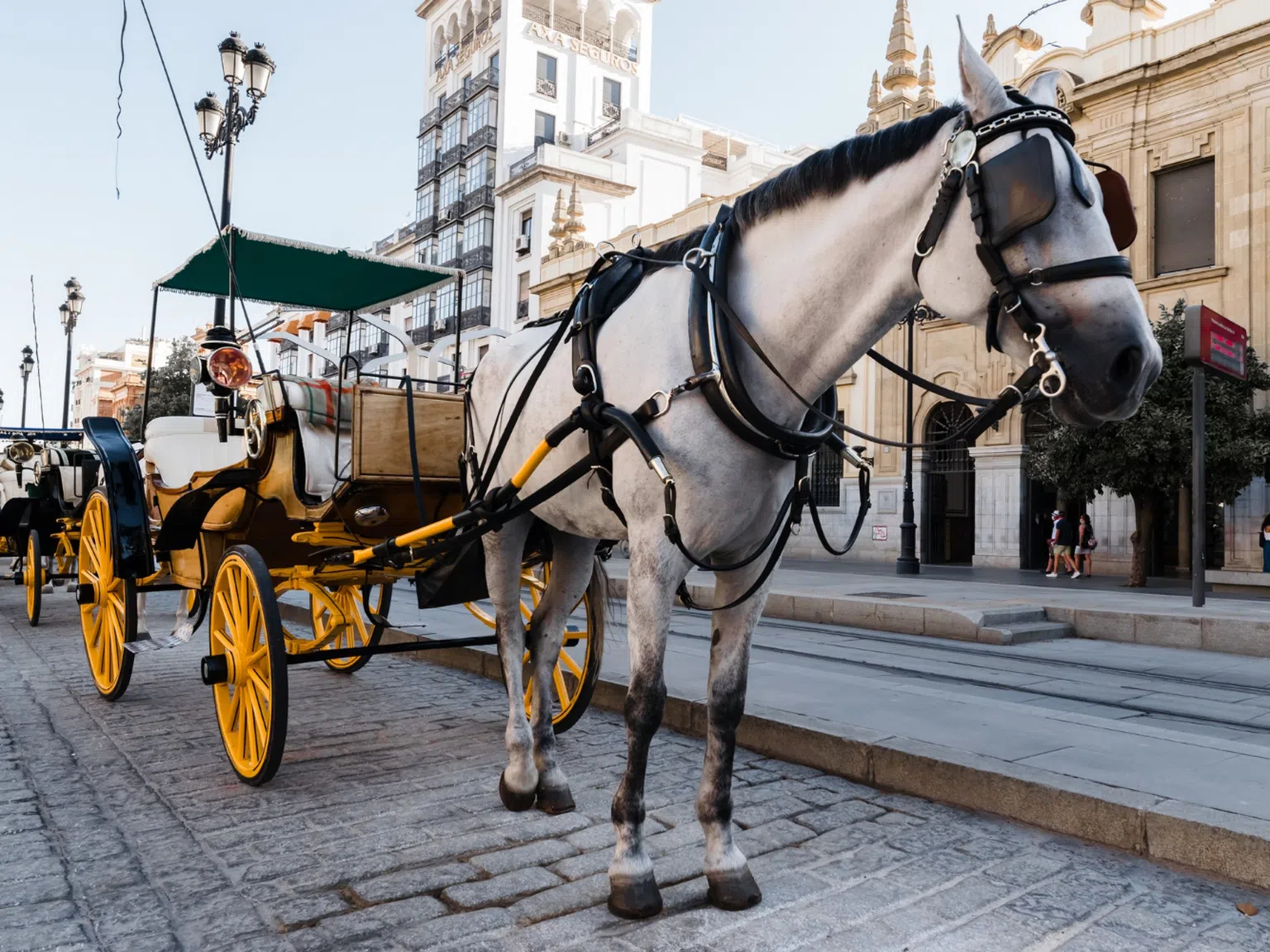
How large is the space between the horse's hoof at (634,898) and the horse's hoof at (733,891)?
181mm

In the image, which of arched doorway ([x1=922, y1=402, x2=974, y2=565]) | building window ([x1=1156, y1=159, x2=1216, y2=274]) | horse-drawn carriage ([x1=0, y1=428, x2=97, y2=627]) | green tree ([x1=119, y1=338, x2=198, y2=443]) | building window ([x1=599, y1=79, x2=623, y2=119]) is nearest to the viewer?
horse-drawn carriage ([x1=0, y1=428, x2=97, y2=627])

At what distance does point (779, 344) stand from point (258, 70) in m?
11.5

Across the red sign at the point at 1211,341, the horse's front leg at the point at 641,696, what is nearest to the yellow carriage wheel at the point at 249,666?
the horse's front leg at the point at 641,696

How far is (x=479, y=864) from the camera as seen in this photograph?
10.6 ft

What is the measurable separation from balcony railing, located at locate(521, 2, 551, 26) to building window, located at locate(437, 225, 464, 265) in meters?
10.2

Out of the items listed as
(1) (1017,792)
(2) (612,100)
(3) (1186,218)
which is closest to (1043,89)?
(1) (1017,792)

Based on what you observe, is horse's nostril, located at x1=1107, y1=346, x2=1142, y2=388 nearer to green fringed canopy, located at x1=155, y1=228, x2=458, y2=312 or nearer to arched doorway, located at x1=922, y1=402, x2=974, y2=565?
green fringed canopy, located at x1=155, y1=228, x2=458, y2=312

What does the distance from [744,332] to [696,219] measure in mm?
26017

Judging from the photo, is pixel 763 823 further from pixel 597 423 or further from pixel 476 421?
pixel 476 421

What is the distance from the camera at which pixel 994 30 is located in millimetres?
24047

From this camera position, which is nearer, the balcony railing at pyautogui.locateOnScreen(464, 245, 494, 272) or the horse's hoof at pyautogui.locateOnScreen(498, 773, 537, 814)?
the horse's hoof at pyautogui.locateOnScreen(498, 773, 537, 814)

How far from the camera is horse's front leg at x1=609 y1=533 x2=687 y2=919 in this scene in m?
2.81

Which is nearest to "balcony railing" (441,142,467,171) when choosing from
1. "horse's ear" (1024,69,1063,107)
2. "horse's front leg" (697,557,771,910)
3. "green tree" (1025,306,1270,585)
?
"green tree" (1025,306,1270,585)

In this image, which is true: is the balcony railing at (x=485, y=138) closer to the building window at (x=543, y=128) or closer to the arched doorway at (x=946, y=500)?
the building window at (x=543, y=128)
